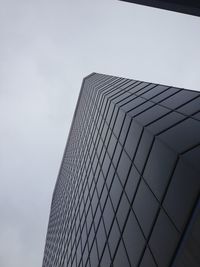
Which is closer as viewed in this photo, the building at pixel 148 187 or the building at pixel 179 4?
the building at pixel 148 187

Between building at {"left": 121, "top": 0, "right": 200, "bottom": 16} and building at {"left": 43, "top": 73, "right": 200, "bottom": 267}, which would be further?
building at {"left": 121, "top": 0, "right": 200, "bottom": 16}

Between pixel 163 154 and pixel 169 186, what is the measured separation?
5.18 ft

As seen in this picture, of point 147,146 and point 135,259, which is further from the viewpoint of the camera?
point 147,146

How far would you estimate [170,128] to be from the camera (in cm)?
1438

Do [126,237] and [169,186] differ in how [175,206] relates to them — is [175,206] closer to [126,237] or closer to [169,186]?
[169,186]

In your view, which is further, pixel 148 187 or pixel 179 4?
pixel 179 4

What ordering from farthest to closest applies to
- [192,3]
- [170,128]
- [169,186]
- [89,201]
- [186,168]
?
1. [89,201]
2. [192,3]
3. [170,128]
4. [169,186]
5. [186,168]

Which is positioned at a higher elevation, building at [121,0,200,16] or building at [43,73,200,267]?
building at [121,0,200,16]

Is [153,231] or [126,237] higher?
[153,231]

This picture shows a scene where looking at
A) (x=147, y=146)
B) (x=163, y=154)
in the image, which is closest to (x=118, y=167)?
(x=147, y=146)

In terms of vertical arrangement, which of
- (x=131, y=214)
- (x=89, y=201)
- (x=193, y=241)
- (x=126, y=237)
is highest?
(x=193, y=241)

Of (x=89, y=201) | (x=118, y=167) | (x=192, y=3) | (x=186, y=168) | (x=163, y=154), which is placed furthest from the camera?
(x=89, y=201)

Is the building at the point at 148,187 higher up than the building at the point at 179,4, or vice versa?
the building at the point at 179,4

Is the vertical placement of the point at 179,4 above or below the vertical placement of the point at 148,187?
above
